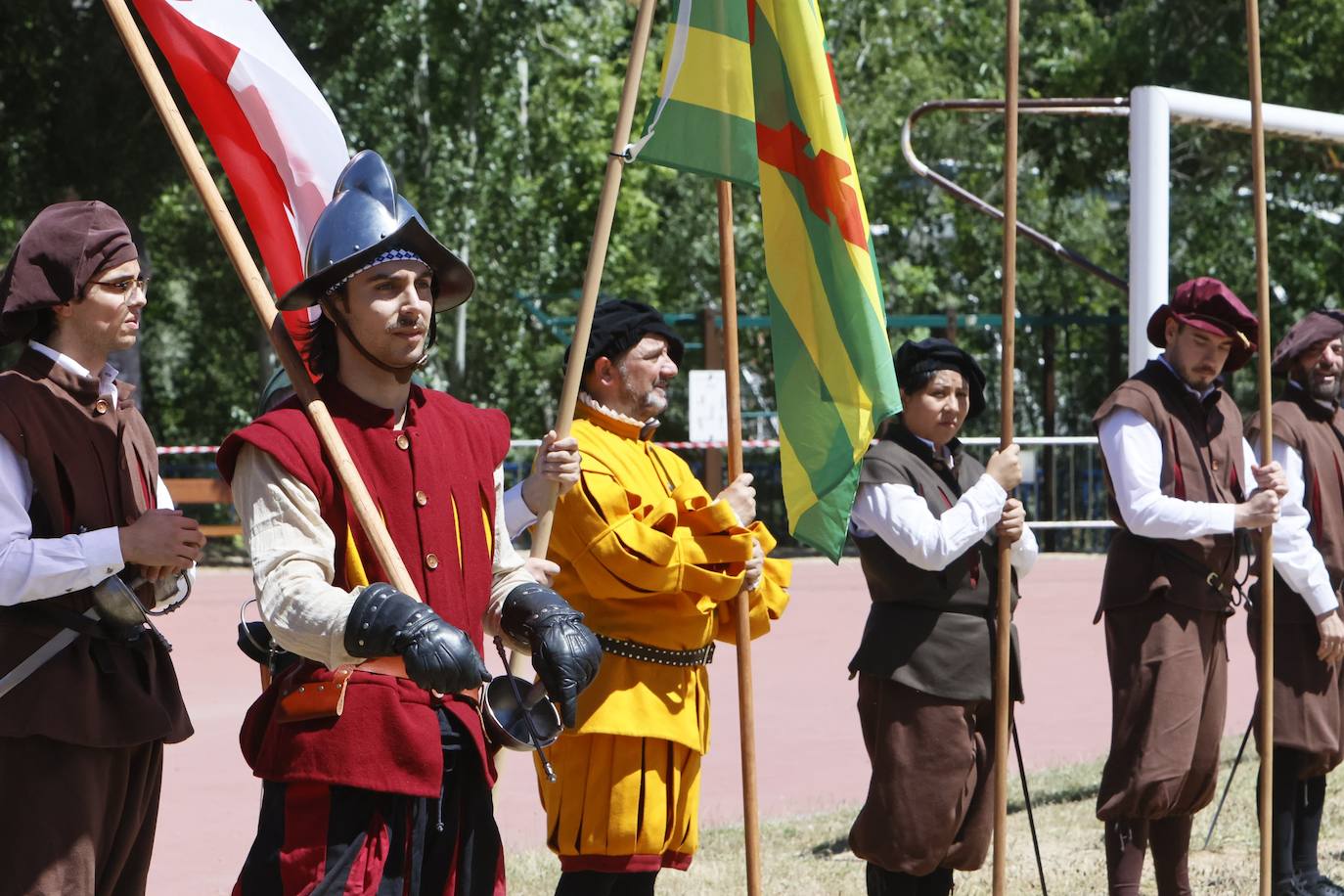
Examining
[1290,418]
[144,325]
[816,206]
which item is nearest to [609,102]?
[144,325]

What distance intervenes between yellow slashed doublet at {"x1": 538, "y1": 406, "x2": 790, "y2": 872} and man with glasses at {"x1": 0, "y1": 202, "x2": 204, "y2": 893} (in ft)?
3.65

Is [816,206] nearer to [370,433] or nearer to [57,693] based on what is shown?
[370,433]

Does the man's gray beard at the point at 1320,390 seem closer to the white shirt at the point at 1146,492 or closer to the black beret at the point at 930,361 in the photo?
the white shirt at the point at 1146,492

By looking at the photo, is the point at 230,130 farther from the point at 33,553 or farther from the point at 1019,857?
the point at 1019,857

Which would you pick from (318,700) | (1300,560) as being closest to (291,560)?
(318,700)

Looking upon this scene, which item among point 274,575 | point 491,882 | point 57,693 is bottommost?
point 491,882

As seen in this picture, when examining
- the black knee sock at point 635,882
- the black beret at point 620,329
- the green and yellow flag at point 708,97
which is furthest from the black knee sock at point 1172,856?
the green and yellow flag at point 708,97

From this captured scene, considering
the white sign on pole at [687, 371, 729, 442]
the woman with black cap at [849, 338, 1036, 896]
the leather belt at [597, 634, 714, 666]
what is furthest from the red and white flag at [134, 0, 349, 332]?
the white sign on pole at [687, 371, 729, 442]

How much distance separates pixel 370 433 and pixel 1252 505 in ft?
10.5

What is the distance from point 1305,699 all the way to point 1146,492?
1.24m

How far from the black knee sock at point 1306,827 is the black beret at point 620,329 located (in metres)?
2.98

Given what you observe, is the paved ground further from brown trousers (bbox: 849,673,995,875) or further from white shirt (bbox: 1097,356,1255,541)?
white shirt (bbox: 1097,356,1255,541)

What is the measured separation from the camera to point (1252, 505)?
5.48 metres

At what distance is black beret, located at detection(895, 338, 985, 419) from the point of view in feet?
17.8
